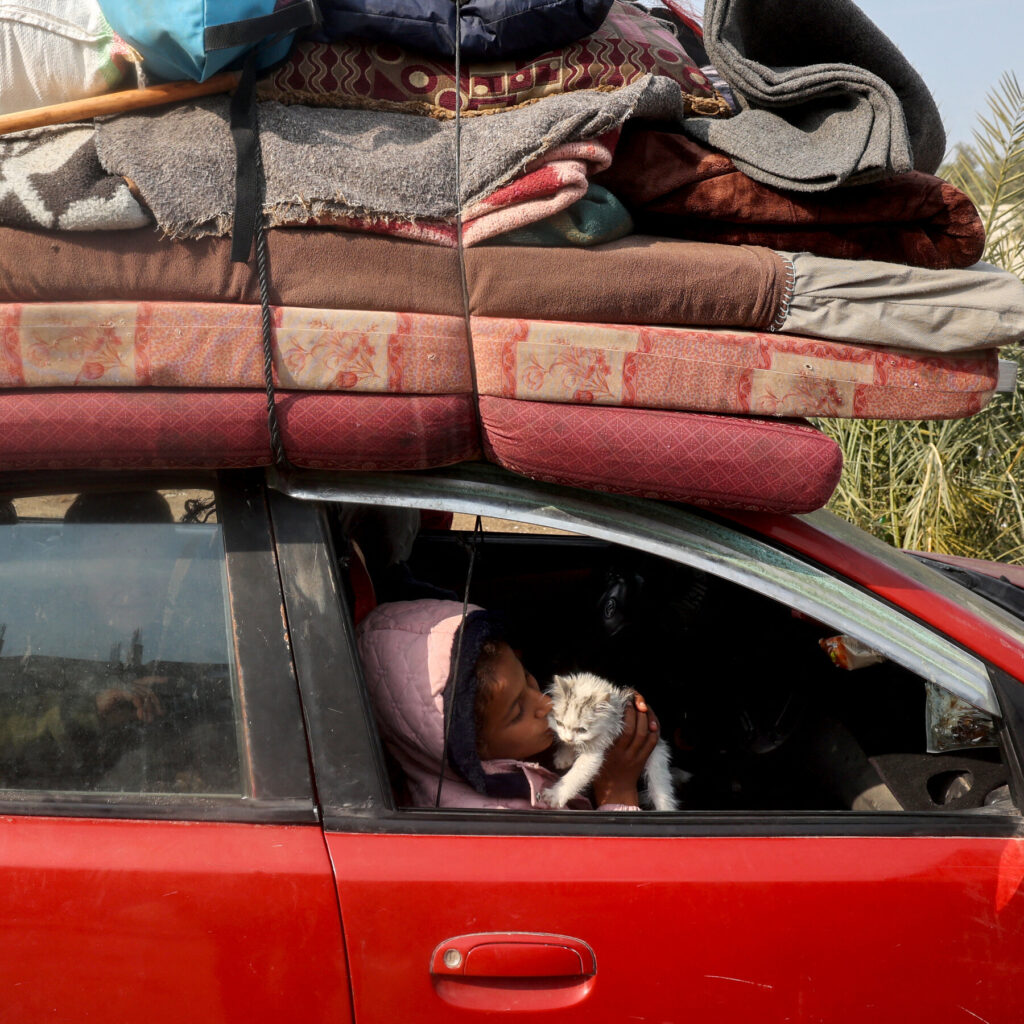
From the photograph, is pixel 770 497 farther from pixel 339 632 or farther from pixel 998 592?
pixel 998 592

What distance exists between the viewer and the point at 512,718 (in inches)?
70.9

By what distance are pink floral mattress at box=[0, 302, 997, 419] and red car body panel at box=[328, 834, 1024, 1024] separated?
694 mm

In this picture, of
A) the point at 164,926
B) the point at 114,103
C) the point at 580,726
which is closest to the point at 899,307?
the point at 580,726

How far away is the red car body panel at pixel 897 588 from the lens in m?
1.65

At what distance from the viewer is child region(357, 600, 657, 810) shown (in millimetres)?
1683

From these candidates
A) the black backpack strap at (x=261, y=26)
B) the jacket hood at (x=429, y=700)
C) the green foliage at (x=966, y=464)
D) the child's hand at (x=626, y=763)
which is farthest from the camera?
the green foliage at (x=966, y=464)

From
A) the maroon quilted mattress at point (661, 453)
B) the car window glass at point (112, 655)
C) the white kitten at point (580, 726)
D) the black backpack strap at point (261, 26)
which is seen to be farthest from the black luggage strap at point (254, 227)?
the white kitten at point (580, 726)

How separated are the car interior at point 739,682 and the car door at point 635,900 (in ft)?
1.30

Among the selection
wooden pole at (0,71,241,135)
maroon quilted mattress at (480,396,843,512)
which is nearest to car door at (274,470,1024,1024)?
maroon quilted mattress at (480,396,843,512)

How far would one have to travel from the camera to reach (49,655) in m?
1.45

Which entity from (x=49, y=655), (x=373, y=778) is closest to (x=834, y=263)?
(x=373, y=778)

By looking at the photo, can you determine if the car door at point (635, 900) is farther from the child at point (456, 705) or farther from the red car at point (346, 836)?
the child at point (456, 705)

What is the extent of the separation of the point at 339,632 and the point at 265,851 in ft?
1.08

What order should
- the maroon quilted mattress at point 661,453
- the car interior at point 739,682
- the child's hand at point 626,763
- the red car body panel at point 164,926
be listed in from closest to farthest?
the red car body panel at point 164,926
the maroon quilted mattress at point 661,453
the child's hand at point 626,763
the car interior at point 739,682
